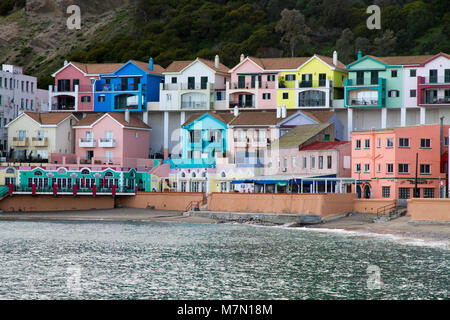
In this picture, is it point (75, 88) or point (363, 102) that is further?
point (75, 88)

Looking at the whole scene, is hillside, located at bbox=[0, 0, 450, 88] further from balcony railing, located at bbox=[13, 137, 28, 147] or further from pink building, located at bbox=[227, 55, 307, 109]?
balcony railing, located at bbox=[13, 137, 28, 147]

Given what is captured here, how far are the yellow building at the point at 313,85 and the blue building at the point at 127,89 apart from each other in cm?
1643

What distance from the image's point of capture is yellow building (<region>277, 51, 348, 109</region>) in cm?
9488

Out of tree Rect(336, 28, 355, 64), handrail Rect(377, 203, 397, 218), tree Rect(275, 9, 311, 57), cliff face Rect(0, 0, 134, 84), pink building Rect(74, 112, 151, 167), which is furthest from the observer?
cliff face Rect(0, 0, 134, 84)

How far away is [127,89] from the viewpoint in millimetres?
102812

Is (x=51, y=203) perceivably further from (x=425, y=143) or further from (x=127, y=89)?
(x=425, y=143)

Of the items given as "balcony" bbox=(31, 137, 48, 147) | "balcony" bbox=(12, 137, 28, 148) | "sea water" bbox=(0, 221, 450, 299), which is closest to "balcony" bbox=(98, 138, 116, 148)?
"balcony" bbox=(31, 137, 48, 147)

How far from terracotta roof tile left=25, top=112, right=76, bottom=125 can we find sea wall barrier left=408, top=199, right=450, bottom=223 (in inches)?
1862

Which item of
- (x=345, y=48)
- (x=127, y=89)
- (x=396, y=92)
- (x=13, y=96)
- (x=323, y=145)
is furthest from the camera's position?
(x=345, y=48)

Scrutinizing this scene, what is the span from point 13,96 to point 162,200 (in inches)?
1182

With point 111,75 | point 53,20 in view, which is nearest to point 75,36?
point 53,20

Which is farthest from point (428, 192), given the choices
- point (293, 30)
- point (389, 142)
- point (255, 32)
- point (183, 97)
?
point (255, 32)
